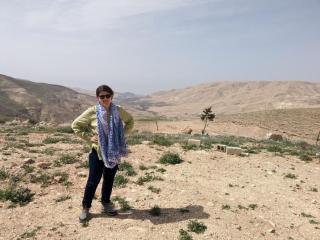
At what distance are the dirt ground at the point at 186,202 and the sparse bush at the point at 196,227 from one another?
0.34ft

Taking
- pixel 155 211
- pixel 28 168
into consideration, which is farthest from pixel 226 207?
pixel 28 168

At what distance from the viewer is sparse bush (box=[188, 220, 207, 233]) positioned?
656cm

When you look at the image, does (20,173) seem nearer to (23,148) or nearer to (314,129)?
(23,148)

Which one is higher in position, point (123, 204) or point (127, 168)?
point (127, 168)

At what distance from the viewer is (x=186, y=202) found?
779cm

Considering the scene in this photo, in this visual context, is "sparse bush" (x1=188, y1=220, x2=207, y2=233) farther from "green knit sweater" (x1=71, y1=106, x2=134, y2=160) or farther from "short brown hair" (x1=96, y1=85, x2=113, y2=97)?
"short brown hair" (x1=96, y1=85, x2=113, y2=97)

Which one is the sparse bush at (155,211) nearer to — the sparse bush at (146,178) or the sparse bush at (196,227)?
the sparse bush at (196,227)

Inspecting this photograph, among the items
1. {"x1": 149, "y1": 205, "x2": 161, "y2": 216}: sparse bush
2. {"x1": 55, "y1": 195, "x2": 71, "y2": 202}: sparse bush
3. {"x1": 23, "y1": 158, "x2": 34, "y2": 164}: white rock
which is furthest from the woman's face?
{"x1": 23, "y1": 158, "x2": 34, "y2": 164}: white rock

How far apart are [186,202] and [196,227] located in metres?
1.19

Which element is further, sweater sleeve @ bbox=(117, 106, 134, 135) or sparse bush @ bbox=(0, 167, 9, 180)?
sparse bush @ bbox=(0, 167, 9, 180)

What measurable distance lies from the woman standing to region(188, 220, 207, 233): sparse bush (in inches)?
63.3

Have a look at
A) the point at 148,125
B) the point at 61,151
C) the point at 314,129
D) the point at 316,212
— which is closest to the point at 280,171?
the point at 316,212

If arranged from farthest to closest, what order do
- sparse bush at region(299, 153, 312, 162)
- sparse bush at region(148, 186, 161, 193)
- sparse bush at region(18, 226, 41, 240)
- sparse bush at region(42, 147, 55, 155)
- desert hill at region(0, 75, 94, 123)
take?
desert hill at region(0, 75, 94, 123), sparse bush at region(299, 153, 312, 162), sparse bush at region(42, 147, 55, 155), sparse bush at region(148, 186, 161, 193), sparse bush at region(18, 226, 41, 240)

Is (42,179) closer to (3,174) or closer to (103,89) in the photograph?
(3,174)
